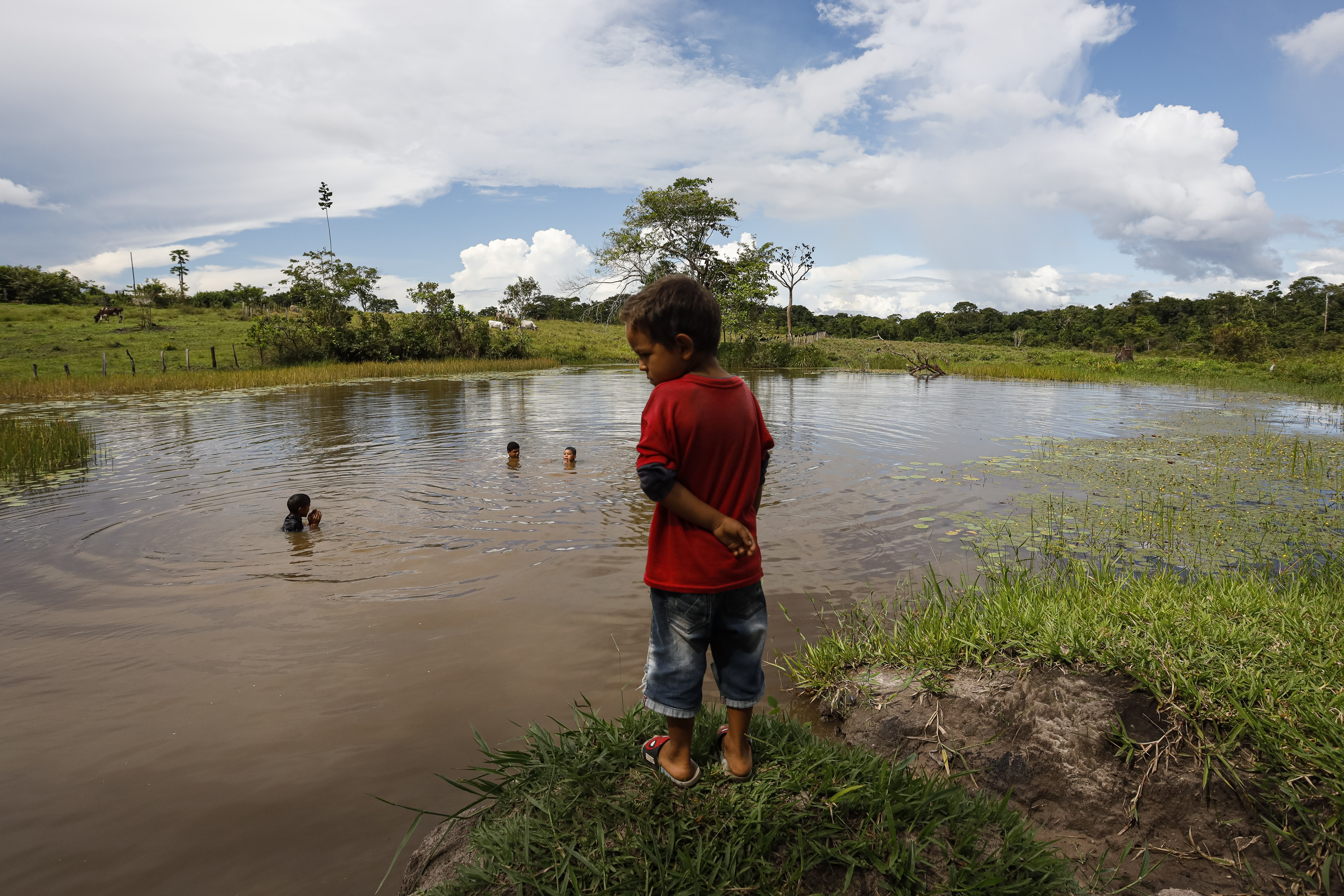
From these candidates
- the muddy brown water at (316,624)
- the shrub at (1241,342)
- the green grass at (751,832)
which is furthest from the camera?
the shrub at (1241,342)

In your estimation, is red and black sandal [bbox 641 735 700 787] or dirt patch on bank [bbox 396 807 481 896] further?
red and black sandal [bbox 641 735 700 787]

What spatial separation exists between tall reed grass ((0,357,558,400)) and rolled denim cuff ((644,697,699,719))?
2733 centimetres

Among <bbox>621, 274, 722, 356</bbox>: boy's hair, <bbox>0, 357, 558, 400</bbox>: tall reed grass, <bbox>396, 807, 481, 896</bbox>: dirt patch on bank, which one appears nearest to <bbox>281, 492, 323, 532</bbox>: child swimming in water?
<bbox>396, 807, 481, 896</bbox>: dirt patch on bank

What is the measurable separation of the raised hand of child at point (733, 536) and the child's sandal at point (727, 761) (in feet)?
2.25

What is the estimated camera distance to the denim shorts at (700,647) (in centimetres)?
231

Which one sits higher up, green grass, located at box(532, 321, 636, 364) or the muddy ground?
green grass, located at box(532, 321, 636, 364)

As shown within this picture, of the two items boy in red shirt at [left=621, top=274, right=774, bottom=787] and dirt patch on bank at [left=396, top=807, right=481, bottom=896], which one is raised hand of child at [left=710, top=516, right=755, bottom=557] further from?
dirt patch on bank at [left=396, top=807, right=481, bottom=896]

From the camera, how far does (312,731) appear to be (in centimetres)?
329

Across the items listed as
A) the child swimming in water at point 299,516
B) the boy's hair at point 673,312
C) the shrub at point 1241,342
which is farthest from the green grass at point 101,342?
the shrub at point 1241,342

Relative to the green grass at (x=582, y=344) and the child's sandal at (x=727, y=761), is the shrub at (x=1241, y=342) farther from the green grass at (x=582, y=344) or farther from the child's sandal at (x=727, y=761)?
the child's sandal at (x=727, y=761)

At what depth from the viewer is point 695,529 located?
2.31 meters

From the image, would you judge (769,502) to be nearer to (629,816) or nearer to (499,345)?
(629,816)

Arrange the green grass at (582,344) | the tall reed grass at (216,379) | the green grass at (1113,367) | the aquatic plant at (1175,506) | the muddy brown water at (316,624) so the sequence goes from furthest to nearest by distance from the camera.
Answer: the green grass at (582,344)
the green grass at (1113,367)
the tall reed grass at (216,379)
the aquatic plant at (1175,506)
the muddy brown water at (316,624)

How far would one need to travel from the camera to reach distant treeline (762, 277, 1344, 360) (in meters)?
39.2
